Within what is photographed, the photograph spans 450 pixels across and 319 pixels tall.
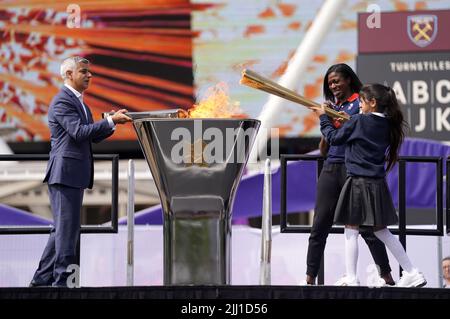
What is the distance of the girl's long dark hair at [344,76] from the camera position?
7203 millimetres

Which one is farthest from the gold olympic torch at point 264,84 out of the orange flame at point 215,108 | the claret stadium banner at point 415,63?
the claret stadium banner at point 415,63

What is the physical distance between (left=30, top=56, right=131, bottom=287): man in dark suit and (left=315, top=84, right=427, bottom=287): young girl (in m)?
1.47

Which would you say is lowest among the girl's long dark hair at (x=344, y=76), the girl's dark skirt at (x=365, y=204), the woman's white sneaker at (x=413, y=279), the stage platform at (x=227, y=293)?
the stage platform at (x=227, y=293)

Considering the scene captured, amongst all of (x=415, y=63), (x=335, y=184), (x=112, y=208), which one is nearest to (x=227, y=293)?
(x=335, y=184)

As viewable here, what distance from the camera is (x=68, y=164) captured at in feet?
22.8

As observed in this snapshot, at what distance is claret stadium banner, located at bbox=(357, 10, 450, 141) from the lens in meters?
17.2

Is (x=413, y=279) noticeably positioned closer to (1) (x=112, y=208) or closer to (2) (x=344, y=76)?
(2) (x=344, y=76)

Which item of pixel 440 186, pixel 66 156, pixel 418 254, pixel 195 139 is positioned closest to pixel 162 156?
pixel 195 139

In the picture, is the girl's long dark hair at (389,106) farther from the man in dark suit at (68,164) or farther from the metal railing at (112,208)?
the metal railing at (112,208)

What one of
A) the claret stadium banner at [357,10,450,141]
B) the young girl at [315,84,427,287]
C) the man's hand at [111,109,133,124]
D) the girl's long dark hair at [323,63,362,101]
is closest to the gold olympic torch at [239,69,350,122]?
the young girl at [315,84,427,287]

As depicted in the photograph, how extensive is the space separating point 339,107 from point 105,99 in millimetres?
12277

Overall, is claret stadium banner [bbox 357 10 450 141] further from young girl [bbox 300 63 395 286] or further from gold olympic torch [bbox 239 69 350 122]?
gold olympic torch [bbox 239 69 350 122]

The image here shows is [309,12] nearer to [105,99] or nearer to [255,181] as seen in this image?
[105,99]
